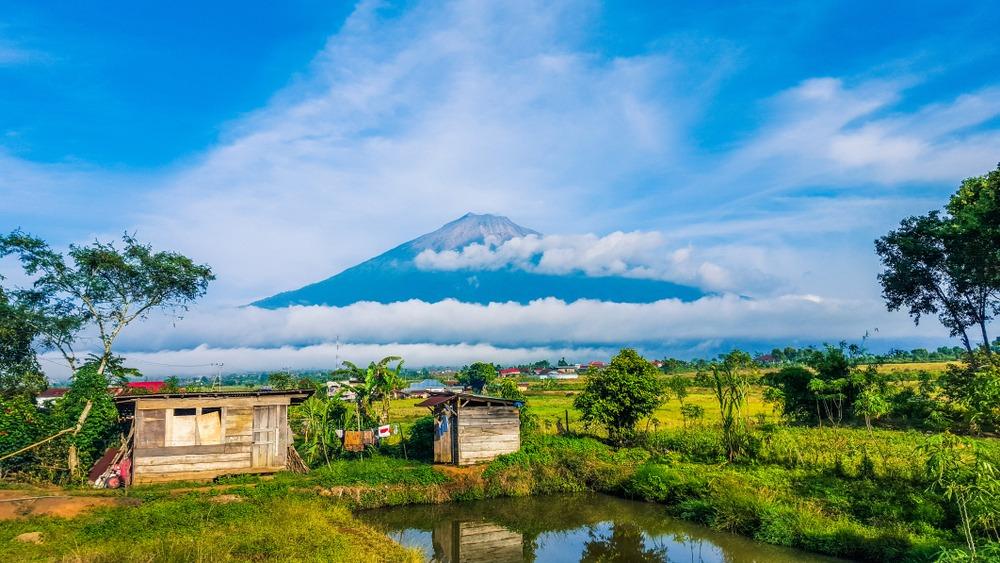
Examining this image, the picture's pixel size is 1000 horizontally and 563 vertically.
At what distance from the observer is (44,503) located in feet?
52.4

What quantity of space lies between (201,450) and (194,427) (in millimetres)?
990

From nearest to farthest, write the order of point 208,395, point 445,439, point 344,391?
point 208,395
point 445,439
point 344,391

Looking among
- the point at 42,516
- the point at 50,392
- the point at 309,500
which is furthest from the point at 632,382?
the point at 50,392

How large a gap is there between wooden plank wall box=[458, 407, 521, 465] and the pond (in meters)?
2.69

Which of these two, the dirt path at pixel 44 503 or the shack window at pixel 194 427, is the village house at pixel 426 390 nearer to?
the shack window at pixel 194 427

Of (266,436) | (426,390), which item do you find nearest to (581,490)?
(266,436)

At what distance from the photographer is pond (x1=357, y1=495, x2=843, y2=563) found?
16016 mm

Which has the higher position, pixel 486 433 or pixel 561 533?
pixel 486 433

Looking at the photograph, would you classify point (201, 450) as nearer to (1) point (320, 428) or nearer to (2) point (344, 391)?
(1) point (320, 428)

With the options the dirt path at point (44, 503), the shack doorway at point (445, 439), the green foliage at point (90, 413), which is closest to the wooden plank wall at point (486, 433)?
the shack doorway at point (445, 439)

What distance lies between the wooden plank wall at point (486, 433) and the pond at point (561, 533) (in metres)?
2.69

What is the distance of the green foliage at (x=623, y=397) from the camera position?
27.1 meters

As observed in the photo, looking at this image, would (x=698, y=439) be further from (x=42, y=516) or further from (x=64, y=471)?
(x=64, y=471)

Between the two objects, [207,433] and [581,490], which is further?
[581,490]
